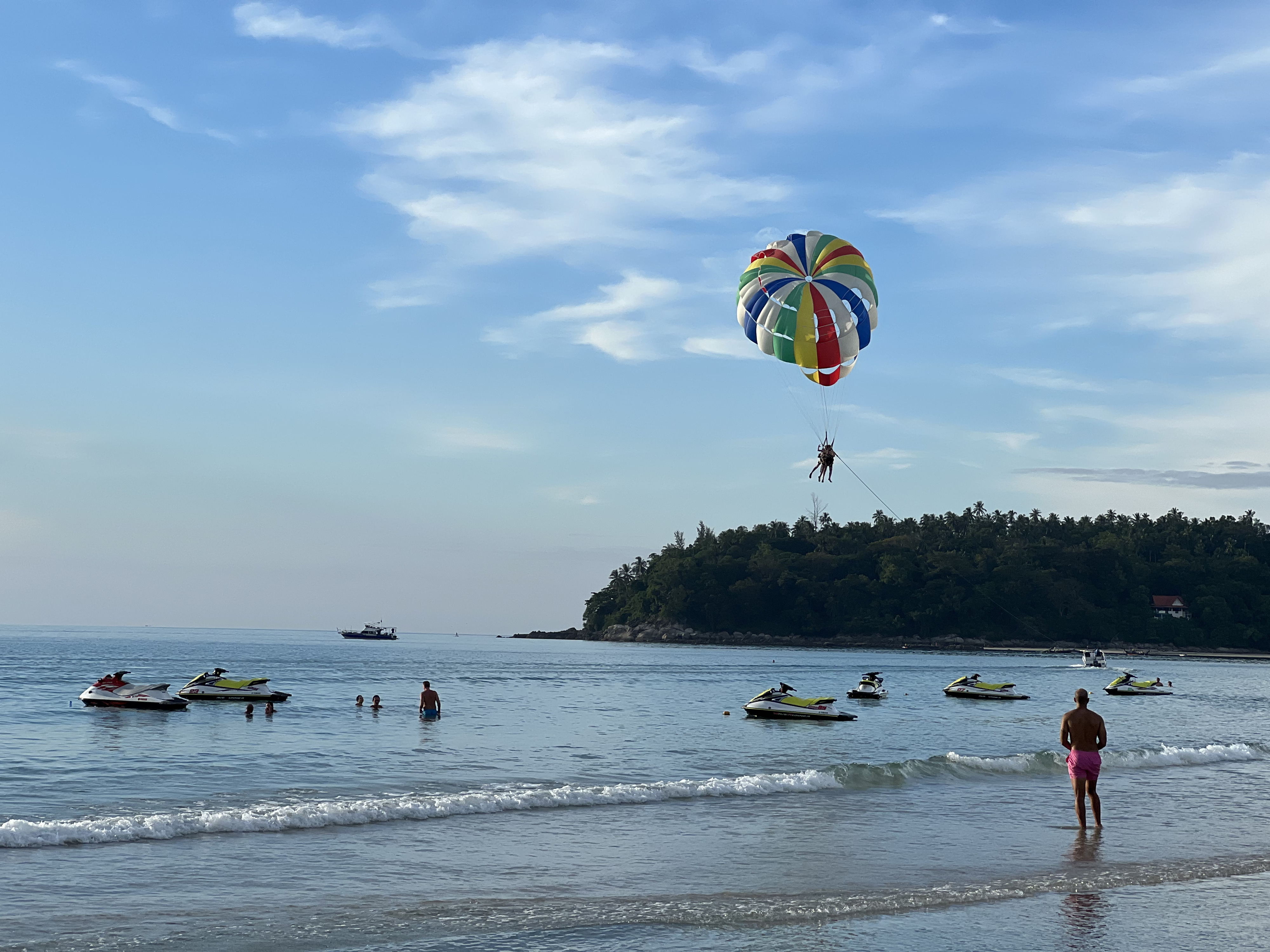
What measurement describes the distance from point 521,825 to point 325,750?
1360cm

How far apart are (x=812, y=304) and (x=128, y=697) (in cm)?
3062

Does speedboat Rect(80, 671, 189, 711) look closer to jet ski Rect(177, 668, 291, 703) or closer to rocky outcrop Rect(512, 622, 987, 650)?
jet ski Rect(177, 668, 291, 703)

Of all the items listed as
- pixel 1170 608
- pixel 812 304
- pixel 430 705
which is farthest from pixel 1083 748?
pixel 1170 608

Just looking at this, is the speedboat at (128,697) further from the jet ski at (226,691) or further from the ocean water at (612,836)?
the jet ski at (226,691)

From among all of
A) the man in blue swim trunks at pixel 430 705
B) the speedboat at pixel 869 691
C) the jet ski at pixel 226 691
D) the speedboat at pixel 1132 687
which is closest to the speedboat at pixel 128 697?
the jet ski at pixel 226 691

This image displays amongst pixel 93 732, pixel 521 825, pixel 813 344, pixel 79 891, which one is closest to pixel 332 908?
pixel 79 891

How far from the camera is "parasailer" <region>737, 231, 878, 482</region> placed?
97.1 ft

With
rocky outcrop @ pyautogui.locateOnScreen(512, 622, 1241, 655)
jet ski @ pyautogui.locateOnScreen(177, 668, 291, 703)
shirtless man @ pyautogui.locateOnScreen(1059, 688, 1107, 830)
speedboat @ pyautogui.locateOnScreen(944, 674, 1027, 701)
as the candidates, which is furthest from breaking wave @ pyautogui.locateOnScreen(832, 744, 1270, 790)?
rocky outcrop @ pyautogui.locateOnScreen(512, 622, 1241, 655)

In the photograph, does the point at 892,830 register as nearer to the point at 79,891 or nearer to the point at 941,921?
the point at 941,921

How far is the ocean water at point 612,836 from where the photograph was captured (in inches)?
435

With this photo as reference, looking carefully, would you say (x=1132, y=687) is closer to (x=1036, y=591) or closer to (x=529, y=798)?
(x=529, y=798)

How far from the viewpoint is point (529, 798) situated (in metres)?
19.6

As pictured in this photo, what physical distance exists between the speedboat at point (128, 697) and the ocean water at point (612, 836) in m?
0.47

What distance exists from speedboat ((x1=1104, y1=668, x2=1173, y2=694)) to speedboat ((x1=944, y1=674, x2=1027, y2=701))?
8.88m
